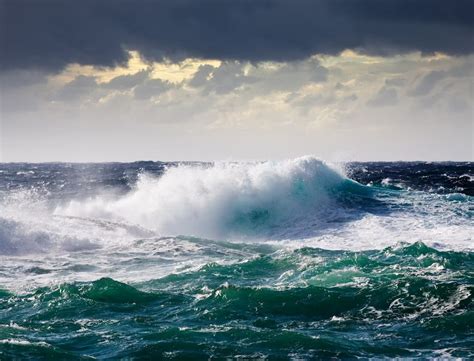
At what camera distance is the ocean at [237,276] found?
1075 centimetres

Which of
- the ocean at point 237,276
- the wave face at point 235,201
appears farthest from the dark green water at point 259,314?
the wave face at point 235,201

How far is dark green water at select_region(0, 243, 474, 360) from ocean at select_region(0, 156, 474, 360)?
0.16 ft

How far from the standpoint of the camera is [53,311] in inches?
516

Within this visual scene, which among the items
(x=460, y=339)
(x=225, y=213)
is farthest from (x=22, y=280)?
(x=225, y=213)

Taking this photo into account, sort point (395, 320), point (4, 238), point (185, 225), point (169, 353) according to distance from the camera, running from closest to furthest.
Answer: point (169, 353)
point (395, 320)
point (4, 238)
point (185, 225)

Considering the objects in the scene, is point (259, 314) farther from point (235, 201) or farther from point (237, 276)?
point (235, 201)

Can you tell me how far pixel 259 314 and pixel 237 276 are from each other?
13.5 feet

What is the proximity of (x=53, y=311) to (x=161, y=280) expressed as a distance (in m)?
3.97

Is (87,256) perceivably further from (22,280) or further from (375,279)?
(375,279)

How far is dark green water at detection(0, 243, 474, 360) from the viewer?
1037 cm

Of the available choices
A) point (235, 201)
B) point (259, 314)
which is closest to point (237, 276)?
point (259, 314)

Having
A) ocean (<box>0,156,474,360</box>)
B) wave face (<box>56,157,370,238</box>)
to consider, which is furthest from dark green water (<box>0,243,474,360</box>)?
wave face (<box>56,157,370,238</box>)

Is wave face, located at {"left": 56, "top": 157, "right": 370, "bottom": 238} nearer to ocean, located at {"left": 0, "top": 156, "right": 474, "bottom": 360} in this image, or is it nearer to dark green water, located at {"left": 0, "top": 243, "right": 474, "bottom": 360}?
ocean, located at {"left": 0, "top": 156, "right": 474, "bottom": 360}

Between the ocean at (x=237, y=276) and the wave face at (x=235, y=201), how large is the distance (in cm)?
12
